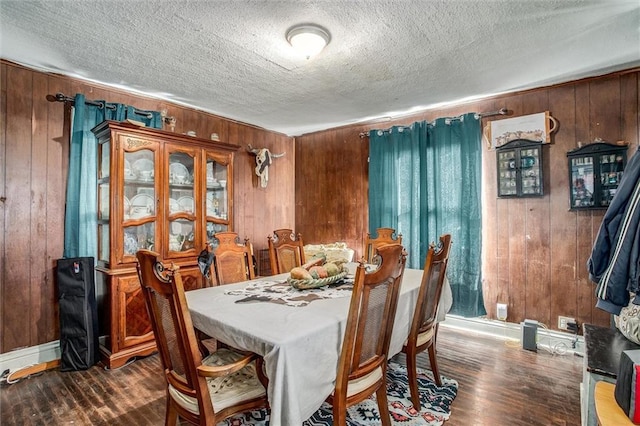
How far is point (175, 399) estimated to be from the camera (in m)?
1.50

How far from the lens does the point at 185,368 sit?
1353mm

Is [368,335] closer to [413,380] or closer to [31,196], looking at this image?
[413,380]

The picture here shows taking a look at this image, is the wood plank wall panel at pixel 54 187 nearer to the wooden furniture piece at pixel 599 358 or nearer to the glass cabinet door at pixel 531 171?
the wooden furniture piece at pixel 599 358

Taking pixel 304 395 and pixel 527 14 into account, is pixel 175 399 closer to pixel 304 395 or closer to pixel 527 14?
pixel 304 395

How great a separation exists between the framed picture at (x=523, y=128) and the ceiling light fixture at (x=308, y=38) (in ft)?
6.87

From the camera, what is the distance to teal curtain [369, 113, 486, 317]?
133 inches

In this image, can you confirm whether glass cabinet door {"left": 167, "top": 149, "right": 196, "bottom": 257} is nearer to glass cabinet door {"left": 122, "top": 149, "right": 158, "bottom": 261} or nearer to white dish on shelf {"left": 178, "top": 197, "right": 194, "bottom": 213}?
white dish on shelf {"left": 178, "top": 197, "right": 194, "bottom": 213}

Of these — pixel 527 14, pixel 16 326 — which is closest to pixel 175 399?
pixel 16 326

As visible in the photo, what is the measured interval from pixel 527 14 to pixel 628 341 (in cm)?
185

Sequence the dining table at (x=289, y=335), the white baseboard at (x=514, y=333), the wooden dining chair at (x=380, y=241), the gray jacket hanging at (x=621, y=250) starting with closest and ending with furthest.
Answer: the dining table at (x=289, y=335) < the gray jacket hanging at (x=621, y=250) < the white baseboard at (x=514, y=333) < the wooden dining chair at (x=380, y=241)

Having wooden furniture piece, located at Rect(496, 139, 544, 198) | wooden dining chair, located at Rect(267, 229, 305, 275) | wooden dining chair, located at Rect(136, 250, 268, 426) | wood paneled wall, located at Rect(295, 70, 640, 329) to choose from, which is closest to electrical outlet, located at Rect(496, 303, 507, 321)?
wood paneled wall, located at Rect(295, 70, 640, 329)

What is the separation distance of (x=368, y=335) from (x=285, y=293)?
0.65 meters

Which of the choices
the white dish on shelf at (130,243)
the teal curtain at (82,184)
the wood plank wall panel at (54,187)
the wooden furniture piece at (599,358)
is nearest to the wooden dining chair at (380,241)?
the wooden furniture piece at (599,358)

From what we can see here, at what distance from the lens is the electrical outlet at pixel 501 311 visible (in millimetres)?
3260
